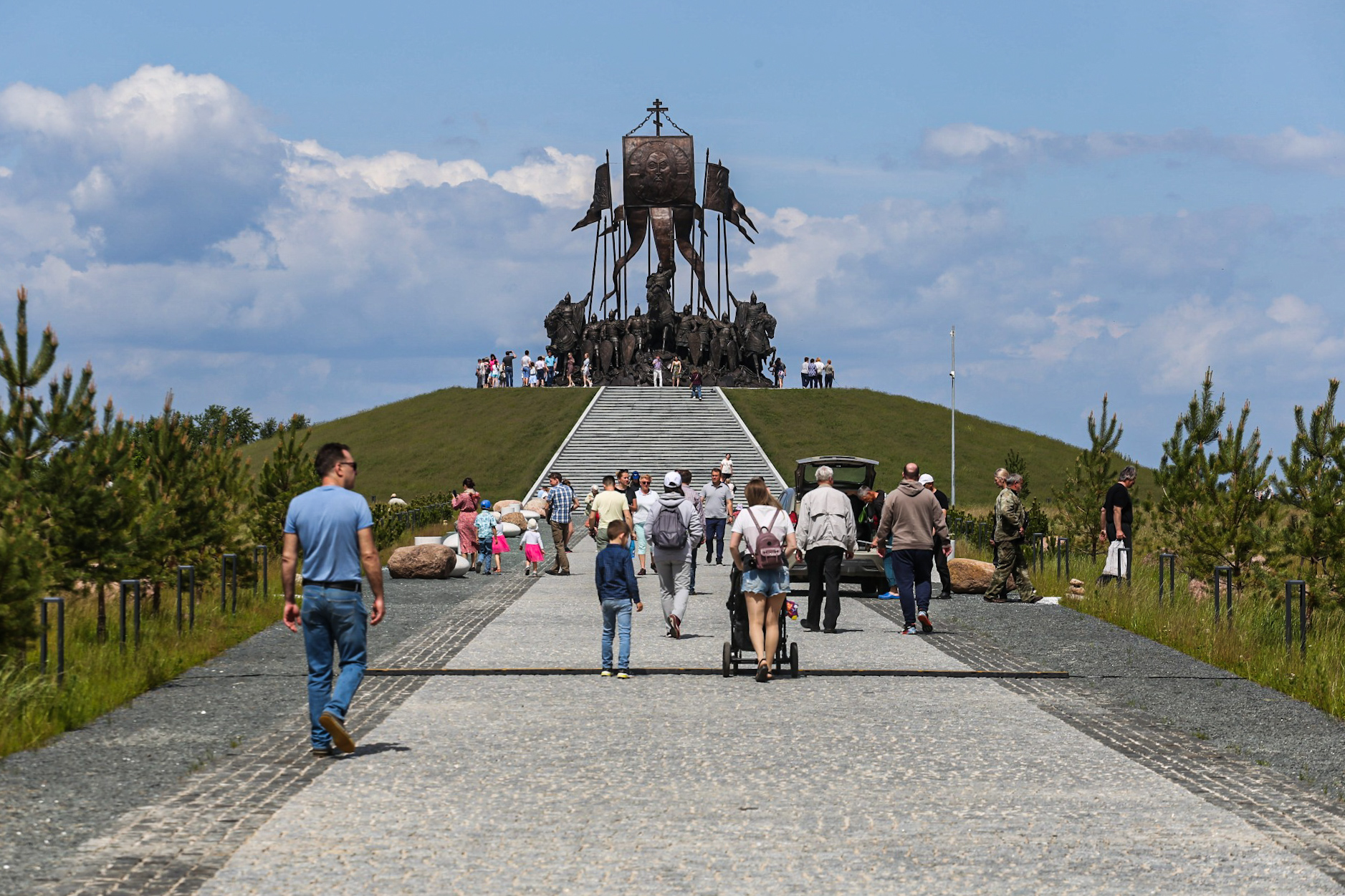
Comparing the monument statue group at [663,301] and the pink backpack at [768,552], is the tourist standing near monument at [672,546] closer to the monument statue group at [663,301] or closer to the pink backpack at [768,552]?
Answer: the pink backpack at [768,552]

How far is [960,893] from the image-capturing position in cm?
558

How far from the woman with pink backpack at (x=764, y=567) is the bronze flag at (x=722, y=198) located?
6002 cm

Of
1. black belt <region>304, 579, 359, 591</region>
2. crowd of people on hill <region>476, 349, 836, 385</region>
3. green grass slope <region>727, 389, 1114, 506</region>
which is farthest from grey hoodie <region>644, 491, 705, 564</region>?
crowd of people on hill <region>476, 349, 836, 385</region>

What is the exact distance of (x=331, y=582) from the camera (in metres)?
8.68

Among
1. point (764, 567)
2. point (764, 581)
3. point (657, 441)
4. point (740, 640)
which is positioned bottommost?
point (740, 640)

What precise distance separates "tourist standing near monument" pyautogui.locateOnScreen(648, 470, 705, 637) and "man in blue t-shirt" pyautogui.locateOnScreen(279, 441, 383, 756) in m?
6.30

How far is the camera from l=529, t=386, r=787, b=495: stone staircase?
5059 cm

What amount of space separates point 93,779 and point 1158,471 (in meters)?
16.5

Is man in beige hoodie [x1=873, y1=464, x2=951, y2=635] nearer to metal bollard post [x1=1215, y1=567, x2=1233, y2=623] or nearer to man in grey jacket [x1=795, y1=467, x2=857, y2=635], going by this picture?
man in grey jacket [x1=795, y1=467, x2=857, y2=635]

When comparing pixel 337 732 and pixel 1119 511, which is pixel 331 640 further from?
pixel 1119 511

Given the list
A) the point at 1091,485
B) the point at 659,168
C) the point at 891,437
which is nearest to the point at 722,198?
the point at 659,168

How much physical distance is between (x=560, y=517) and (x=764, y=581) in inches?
454

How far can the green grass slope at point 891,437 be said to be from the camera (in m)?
53.6

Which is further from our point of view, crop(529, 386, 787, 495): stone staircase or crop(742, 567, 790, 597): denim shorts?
crop(529, 386, 787, 495): stone staircase
